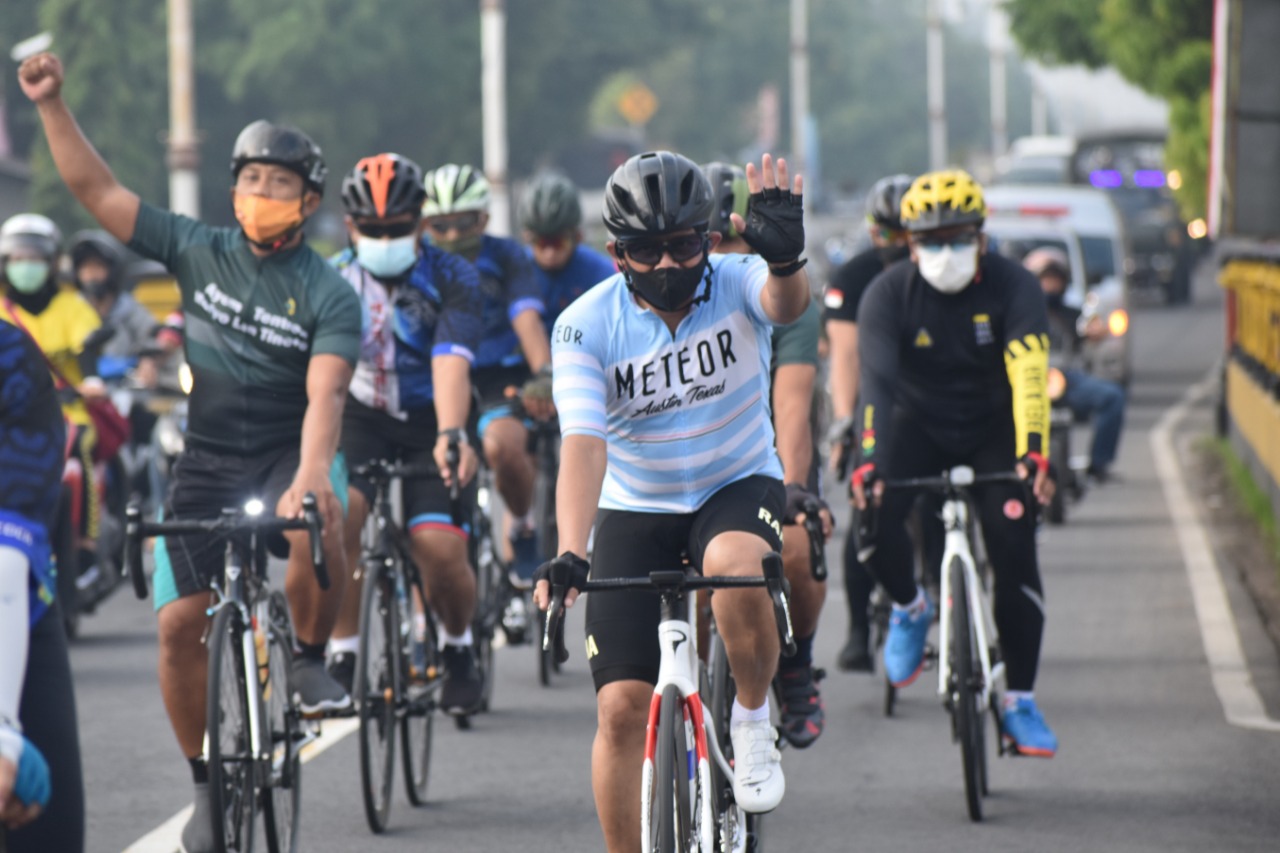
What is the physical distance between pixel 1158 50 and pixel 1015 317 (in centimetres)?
2052

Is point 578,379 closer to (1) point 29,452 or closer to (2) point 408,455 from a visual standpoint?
(1) point 29,452

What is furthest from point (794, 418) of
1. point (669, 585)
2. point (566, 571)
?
point (566, 571)

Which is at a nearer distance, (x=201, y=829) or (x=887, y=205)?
(x=201, y=829)

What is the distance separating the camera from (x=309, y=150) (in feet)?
23.5

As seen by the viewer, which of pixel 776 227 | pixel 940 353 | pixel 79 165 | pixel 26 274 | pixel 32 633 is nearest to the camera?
pixel 32 633

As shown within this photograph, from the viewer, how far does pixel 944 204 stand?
8.38 meters

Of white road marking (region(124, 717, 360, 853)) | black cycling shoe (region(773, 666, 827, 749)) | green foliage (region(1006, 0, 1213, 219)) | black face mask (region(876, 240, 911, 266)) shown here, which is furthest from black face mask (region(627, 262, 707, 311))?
green foliage (region(1006, 0, 1213, 219))

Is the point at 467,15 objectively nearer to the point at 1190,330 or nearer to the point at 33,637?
the point at 1190,330

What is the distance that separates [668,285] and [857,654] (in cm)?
455

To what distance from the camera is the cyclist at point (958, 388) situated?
8133 mm

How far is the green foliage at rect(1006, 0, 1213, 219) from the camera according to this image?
2714 centimetres

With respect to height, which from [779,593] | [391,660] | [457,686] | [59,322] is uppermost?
[59,322]

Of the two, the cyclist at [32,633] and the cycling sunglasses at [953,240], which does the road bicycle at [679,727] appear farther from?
the cycling sunglasses at [953,240]

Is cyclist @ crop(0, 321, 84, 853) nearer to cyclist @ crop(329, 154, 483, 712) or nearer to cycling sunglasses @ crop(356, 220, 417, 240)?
cyclist @ crop(329, 154, 483, 712)
